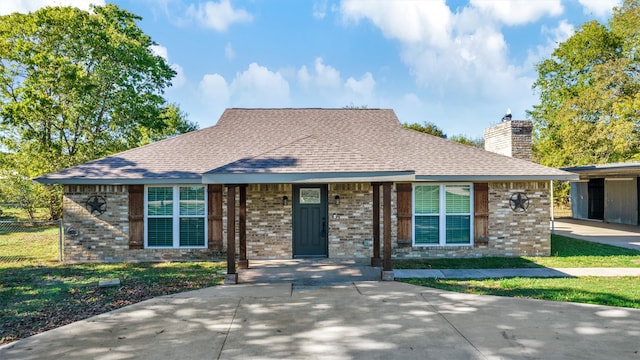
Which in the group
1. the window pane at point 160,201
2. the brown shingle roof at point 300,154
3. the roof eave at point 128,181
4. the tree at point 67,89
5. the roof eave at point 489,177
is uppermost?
the tree at point 67,89

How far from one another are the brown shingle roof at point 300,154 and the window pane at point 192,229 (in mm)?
1319

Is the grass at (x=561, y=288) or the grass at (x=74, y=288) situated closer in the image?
the grass at (x=74, y=288)

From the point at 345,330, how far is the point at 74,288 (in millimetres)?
5708

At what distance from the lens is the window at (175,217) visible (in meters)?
10.2

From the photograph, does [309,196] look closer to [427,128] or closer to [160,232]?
[160,232]

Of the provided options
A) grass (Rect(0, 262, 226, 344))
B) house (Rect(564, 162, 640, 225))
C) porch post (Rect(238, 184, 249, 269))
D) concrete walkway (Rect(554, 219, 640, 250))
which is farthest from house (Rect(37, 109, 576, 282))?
house (Rect(564, 162, 640, 225))

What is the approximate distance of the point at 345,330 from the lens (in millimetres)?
5066

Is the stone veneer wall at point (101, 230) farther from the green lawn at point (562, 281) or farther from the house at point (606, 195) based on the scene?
the house at point (606, 195)

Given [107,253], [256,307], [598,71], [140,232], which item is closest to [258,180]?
[256,307]

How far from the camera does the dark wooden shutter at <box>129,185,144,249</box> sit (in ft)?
33.1

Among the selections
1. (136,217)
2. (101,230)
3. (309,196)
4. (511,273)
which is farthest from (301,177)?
(101,230)

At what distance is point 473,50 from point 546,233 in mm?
15081

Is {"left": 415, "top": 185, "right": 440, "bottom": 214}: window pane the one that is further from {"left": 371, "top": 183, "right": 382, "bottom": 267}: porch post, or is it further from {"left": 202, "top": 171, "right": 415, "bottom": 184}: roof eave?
{"left": 202, "top": 171, "right": 415, "bottom": 184}: roof eave

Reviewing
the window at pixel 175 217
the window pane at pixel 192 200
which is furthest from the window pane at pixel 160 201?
the window pane at pixel 192 200
